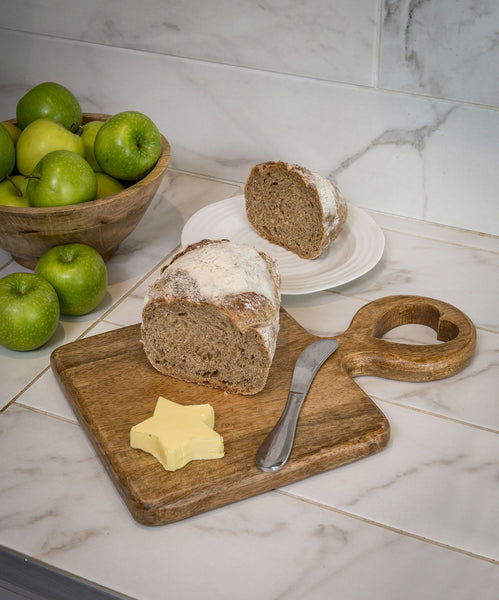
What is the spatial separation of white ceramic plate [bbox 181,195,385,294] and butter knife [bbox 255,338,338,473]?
16cm

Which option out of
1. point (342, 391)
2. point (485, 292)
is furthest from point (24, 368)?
point (485, 292)

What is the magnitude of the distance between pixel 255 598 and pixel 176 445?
211 mm

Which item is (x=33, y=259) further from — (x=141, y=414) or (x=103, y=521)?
(x=103, y=521)

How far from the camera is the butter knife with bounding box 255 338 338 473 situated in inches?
36.5

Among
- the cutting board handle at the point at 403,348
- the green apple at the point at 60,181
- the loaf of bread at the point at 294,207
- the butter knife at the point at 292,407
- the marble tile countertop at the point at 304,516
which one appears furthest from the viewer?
the loaf of bread at the point at 294,207

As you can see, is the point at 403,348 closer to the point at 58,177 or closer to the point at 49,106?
the point at 58,177

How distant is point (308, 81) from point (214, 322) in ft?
2.22

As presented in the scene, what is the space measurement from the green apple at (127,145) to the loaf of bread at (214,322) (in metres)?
0.30

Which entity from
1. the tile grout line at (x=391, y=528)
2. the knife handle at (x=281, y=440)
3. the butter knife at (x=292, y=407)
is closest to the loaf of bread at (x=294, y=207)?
the butter knife at (x=292, y=407)

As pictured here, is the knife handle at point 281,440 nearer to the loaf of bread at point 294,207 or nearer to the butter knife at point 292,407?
the butter knife at point 292,407

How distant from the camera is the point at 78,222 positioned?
1.22 meters

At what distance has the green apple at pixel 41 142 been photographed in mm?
1303

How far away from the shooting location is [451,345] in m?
1.12

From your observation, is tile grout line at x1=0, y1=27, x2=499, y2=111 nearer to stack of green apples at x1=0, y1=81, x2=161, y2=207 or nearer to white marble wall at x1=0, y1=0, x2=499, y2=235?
white marble wall at x1=0, y1=0, x2=499, y2=235
